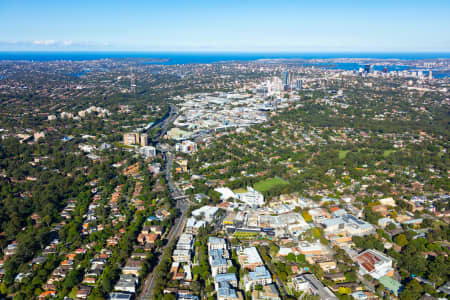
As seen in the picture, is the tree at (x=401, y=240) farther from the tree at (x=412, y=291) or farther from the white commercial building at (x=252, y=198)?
the white commercial building at (x=252, y=198)

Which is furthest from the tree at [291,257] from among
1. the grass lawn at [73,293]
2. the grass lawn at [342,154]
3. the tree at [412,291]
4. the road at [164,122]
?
the road at [164,122]

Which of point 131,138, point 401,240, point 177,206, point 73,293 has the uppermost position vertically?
point 131,138

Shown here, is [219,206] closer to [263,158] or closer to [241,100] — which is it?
[263,158]

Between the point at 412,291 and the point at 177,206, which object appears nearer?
the point at 412,291

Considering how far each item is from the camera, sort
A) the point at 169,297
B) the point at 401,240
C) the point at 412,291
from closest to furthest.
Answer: the point at 169,297 < the point at 412,291 < the point at 401,240

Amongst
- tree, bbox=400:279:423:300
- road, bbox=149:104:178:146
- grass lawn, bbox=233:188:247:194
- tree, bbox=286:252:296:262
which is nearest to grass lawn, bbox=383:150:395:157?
grass lawn, bbox=233:188:247:194

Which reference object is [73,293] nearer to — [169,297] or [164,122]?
[169,297]

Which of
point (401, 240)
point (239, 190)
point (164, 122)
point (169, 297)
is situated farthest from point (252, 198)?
point (164, 122)

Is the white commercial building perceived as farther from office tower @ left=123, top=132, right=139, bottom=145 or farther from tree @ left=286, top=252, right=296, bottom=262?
office tower @ left=123, top=132, right=139, bottom=145

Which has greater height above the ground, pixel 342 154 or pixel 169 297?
pixel 342 154

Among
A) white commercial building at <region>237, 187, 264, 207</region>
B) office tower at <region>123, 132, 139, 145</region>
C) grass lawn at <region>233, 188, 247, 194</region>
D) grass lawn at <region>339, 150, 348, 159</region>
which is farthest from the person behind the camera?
office tower at <region>123, 132, 139, 145</region>
